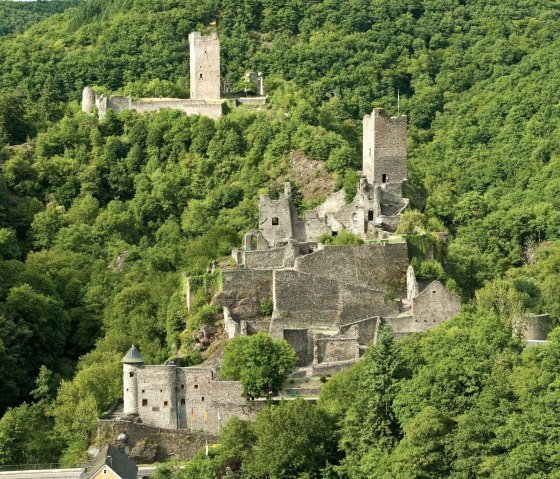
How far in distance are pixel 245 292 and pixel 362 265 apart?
17.3 feet

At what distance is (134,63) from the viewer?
122500 mm

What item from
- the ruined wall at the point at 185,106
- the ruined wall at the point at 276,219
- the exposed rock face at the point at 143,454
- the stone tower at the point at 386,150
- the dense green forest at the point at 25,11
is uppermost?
the dense green forest at the point at 25,11

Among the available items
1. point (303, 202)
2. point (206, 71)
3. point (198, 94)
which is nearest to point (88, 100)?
point (198, 94)

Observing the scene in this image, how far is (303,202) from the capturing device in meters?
83.8

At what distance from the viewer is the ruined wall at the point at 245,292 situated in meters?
68.2

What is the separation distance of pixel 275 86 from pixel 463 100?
21.2 meters

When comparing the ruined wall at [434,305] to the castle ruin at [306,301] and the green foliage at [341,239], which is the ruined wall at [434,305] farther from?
the green foliage at [341,239]

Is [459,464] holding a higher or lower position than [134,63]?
lower

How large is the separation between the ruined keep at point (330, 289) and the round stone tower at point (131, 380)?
4853 mm

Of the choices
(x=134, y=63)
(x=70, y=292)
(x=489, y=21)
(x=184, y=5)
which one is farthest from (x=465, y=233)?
(x=489, y=21)

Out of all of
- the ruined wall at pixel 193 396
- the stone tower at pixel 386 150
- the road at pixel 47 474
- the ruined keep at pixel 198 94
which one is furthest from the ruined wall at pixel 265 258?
the ruined keep at pixel 198 94

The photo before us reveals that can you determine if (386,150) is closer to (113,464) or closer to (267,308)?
(267,308)

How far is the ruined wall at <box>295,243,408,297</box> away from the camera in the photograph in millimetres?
66562

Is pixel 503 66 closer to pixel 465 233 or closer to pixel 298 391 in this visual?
pixel 465 233
